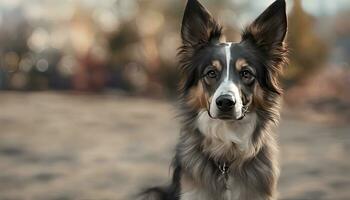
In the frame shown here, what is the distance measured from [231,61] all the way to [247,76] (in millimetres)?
194

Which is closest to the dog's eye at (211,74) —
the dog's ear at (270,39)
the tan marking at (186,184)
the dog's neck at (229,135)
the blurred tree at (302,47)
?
the dog's neck at (229,135)

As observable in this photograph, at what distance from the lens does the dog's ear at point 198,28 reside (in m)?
5.07

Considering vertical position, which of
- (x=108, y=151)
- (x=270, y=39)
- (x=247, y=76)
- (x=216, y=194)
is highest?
(x=270, y=39)

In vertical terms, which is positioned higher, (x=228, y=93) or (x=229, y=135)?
(x=228, y=93)

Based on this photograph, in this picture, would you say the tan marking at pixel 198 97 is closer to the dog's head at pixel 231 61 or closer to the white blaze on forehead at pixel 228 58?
the dog's head at pixel 231 61

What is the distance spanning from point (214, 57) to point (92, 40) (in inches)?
682

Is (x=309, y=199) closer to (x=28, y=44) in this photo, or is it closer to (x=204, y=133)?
(x=204, y=133)

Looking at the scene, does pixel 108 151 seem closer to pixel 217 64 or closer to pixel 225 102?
pixel 217 64

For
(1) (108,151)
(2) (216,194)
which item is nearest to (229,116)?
(2) (216,194)

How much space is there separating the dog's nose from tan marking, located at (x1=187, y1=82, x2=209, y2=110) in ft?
1.06

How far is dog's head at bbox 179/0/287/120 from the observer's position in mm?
4699

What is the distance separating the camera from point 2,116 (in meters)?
15.1

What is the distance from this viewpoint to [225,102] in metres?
4.47

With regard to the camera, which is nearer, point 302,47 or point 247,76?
point 247,76
